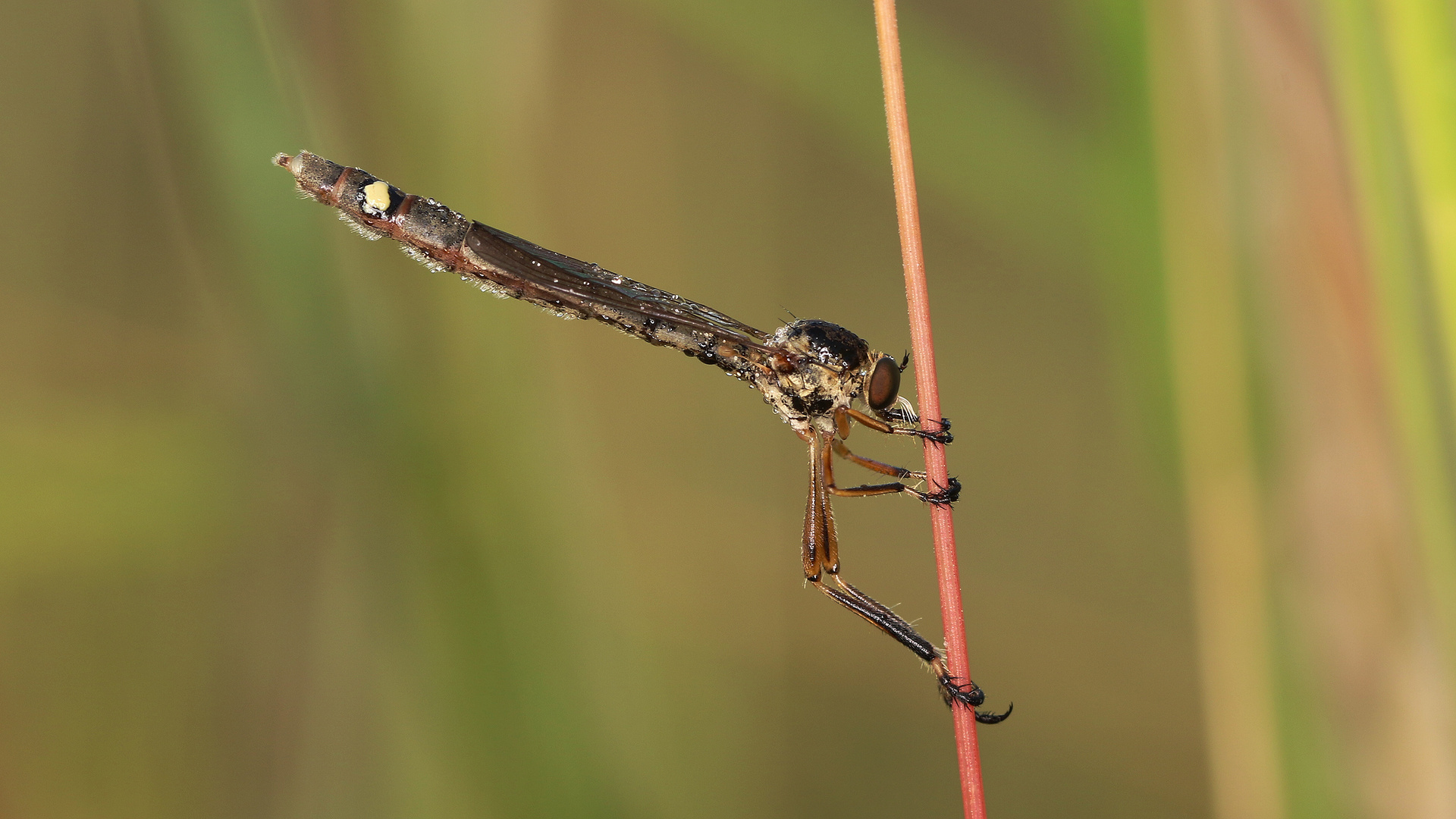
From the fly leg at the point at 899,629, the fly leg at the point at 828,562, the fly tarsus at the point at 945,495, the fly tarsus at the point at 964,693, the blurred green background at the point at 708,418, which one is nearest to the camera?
the fly tarsus at the point at 964,693

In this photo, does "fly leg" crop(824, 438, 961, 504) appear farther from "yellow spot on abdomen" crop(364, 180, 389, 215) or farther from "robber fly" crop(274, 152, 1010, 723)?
"yellow spot on abdomen" crop(364, 180, 389, 215)

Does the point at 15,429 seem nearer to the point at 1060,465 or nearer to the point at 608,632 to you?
Result: the point at 608,632

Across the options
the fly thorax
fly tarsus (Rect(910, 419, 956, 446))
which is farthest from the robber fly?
fly tarsus (Rect(910, 419, 956, 446))

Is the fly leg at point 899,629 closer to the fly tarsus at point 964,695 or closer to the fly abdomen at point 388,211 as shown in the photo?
the fly tarsus at point 964,695

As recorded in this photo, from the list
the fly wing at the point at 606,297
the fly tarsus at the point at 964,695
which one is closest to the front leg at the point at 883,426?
the fly wing at the point at 606,297

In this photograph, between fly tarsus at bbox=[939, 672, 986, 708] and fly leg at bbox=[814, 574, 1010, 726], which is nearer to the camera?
fly tarsus at bbox=[939, 672, 986, 708]

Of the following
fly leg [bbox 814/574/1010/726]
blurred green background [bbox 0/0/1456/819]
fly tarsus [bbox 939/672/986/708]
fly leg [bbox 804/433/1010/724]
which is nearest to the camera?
fly tarsus [bbox 939/672/986/708]

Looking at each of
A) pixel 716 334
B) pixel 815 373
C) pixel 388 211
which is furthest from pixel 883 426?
pixel 388 211

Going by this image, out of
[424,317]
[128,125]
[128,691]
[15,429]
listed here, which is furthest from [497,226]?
[128,691]
